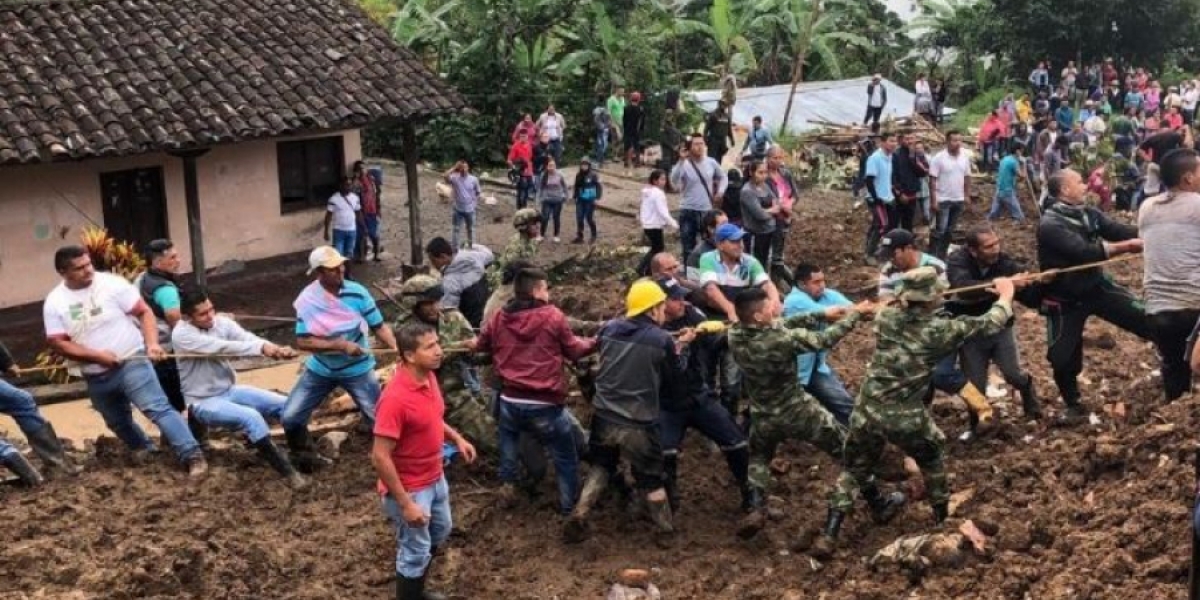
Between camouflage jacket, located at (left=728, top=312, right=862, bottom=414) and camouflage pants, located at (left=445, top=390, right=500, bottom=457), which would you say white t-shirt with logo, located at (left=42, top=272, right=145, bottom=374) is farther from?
camouflage jacket, located at (left=728, top=312, right=862, bottom=414)

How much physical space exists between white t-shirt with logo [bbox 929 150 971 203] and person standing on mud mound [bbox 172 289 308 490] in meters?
10.9

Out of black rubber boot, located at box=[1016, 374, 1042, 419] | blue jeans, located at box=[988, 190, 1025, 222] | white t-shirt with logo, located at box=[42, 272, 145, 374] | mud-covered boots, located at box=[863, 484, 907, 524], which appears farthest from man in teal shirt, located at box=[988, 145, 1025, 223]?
white t-shirt with logo, located at box=[42, 272, 145, 374]

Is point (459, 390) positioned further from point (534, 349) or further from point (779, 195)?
point (779, 195)

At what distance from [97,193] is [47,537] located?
34.7ft

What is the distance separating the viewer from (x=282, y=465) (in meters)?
9.63

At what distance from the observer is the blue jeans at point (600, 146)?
91.6ft

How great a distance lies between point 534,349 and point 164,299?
3.02 m

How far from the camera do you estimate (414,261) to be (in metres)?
20.2

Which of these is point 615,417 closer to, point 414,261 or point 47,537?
point 47,537

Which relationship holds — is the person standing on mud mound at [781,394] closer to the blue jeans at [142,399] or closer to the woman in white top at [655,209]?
the blue jeans at [142,399]

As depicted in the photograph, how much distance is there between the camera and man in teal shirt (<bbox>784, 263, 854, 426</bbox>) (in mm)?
9562

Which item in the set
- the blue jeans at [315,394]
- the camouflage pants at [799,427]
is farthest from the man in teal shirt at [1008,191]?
the blue jeans at [315,394]

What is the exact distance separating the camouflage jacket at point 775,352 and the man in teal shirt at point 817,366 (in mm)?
847

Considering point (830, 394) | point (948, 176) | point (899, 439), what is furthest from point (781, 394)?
point (948, 176)
